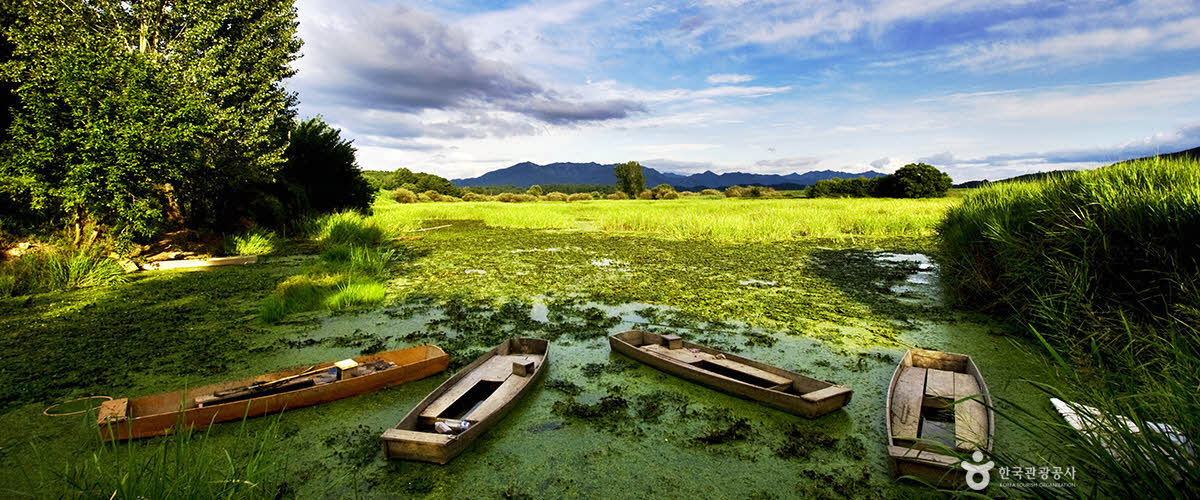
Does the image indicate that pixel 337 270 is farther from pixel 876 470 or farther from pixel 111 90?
pixel 876 470

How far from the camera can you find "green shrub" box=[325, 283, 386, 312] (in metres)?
6.99

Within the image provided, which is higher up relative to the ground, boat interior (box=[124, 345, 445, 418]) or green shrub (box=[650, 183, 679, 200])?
green shrub (box=[650, 183, 679, 200])

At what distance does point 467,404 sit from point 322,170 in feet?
51.7

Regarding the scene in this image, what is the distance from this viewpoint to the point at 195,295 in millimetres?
7574

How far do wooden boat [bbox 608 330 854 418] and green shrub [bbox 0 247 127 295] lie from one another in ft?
28.0

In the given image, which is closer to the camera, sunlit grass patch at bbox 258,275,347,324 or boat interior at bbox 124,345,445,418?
boat interior at bbox 124,345,445,418

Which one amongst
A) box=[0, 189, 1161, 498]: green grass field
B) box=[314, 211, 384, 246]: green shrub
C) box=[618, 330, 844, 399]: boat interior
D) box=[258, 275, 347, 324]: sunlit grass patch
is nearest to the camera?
box=[0, 189, 1161, 498]: green grass field

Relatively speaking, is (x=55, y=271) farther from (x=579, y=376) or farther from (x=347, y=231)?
(x=579, y=376)

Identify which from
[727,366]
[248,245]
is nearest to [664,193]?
[248,245]

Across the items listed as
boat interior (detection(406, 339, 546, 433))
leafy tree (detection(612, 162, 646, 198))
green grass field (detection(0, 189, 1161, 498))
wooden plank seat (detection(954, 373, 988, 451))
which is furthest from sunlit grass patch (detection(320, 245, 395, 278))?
leafy tree (detection(612, 162, 646, 198))

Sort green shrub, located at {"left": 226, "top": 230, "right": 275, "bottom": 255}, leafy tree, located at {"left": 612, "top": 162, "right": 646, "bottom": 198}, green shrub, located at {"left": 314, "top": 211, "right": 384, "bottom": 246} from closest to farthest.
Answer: green shrub, located at {"left": 226, "top": 230, "right": 275, "bottom": 255} < green shrub, located at {"left": 314, "top": 211, "right": 384, "bottom": 246} < leafy tree, located at {"left": 612, "top": 162, "right": 646, "bottom": 198}

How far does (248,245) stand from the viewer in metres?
11.6

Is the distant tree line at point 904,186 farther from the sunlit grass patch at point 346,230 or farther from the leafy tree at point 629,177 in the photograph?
the sunlit grass patch at point 346,230

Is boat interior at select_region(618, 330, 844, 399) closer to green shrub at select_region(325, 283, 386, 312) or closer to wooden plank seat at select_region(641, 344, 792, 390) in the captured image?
wooden plank seat at select_region(641, 344, 792, 390)
